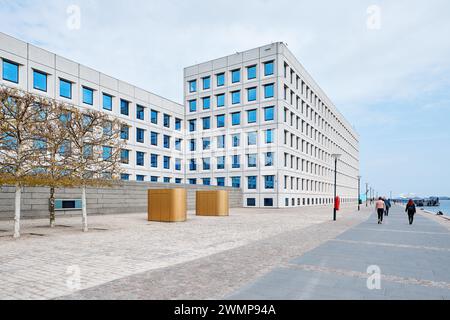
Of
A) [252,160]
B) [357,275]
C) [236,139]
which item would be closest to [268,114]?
[236,139]

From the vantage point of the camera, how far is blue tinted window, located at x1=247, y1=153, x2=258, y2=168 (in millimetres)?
46750

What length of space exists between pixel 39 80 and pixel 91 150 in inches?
839

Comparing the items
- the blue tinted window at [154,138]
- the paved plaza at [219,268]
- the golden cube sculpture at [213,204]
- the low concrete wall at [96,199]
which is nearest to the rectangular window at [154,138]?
the blue tinted window at [154,138]

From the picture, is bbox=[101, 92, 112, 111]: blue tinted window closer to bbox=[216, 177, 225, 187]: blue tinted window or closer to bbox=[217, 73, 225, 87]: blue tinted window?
bbox=[217, 73, 225, 87]: blue tinted window

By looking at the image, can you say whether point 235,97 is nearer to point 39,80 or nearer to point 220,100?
point 220,100

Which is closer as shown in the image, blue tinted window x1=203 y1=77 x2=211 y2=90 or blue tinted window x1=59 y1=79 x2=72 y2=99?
blue tinted window x1=59 y1=79 x2=72 y2=99

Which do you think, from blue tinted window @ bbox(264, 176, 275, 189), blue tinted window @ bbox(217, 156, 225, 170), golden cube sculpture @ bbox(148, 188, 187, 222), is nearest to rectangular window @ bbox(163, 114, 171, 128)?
blue tinted window @ bbox(217, 156, 225, 170)

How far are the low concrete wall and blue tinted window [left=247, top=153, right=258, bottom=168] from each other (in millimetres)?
11805

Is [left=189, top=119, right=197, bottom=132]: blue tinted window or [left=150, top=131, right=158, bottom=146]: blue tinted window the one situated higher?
[left=189, top=119, right=197, bottom=132]: blue tinted window

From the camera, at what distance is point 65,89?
3503 centimetres

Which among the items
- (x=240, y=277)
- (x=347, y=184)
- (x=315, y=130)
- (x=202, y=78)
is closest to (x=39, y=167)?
(x=240, y=277)

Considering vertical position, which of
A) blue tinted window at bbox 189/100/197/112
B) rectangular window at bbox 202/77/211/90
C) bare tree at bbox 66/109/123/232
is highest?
rectangular window at bbox 202/77/211/90
